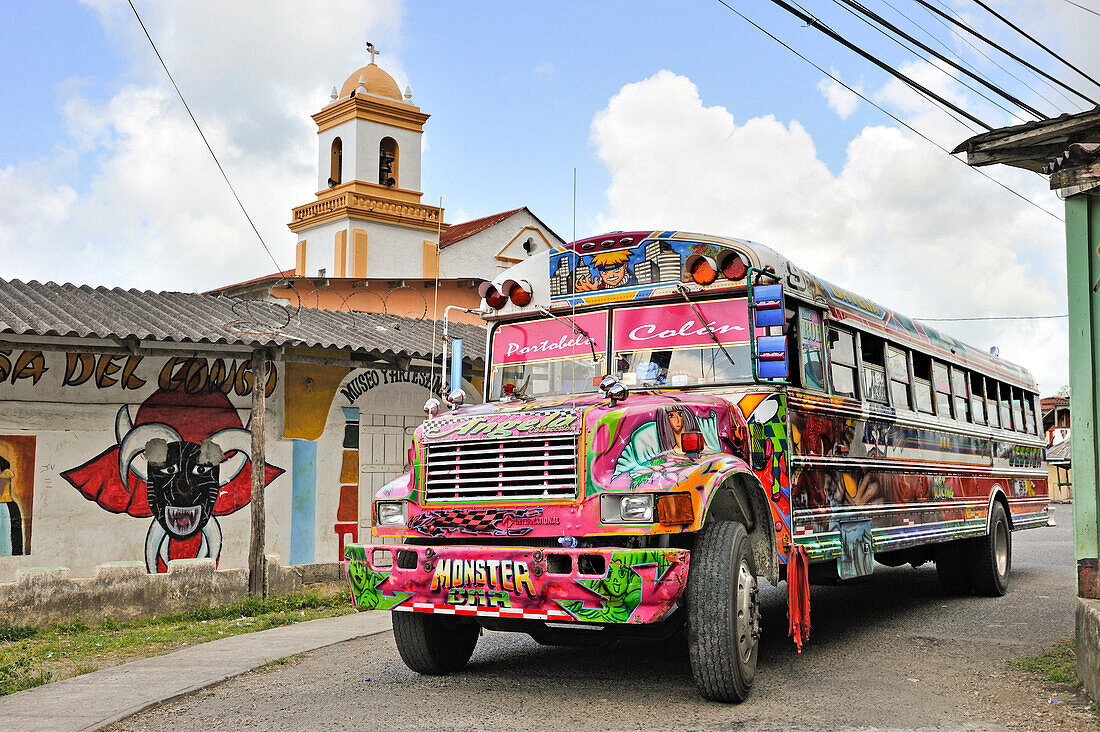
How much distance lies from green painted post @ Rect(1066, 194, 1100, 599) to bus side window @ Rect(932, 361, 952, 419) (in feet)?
11.5

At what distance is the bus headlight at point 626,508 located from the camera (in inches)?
234

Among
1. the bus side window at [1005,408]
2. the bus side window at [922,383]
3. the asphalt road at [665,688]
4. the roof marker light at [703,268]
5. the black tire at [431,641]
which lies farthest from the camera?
the bus side window at [1005,408]

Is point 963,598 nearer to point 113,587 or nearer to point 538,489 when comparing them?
point 538,489

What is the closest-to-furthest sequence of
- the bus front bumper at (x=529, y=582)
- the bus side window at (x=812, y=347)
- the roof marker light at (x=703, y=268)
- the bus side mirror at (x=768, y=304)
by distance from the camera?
the bus front bumper at (x=529, y=582) < the bus side mirror at (x=768, y=304) < the roof marker light at (x=703, y=268) < the bus side window at (x=812, y=347)

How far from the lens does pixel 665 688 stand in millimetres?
6781

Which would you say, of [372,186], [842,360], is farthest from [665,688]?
[372,186]

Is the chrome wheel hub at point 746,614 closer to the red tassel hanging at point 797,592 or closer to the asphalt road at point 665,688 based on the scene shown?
the asphalt road at point 665,688

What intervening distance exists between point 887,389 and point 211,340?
6.85 metres

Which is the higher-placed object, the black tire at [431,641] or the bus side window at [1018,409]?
the bus side window at [1018,409]

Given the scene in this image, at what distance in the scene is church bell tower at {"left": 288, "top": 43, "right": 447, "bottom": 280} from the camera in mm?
41188

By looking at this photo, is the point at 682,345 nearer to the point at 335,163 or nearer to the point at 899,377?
the point at 899,377

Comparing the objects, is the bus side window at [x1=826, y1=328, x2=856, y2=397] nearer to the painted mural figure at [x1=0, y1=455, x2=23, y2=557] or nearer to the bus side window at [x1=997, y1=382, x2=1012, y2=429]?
the bus side window at [x1=997, y1=382, x2=1012, y2=429]

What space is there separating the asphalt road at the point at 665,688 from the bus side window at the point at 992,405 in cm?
288

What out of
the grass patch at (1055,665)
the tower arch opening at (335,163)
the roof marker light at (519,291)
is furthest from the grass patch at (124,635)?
the tower arch opening at (335,163)
